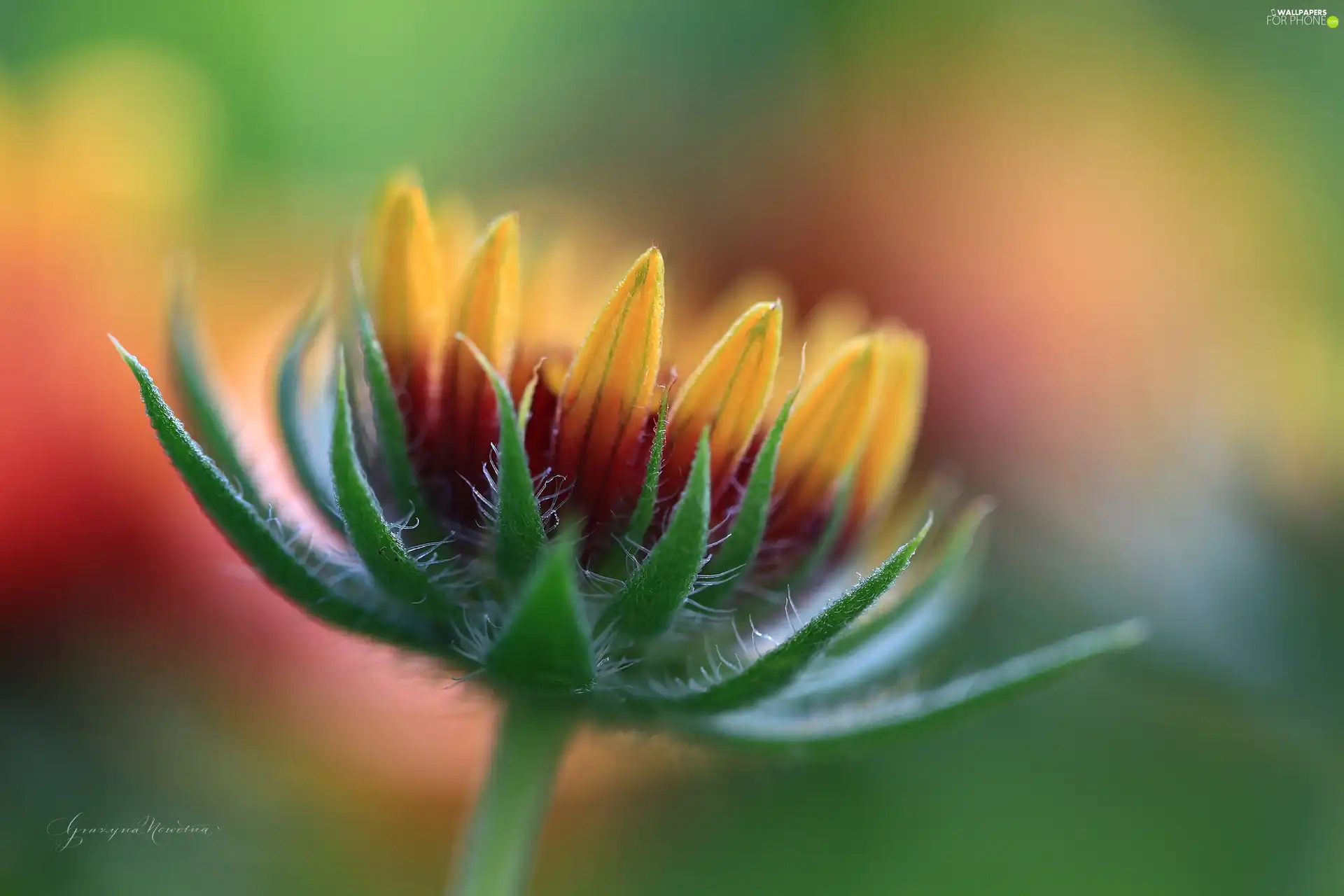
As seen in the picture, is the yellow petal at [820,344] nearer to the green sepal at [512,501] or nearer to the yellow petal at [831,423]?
the yellow petal at [831,423]

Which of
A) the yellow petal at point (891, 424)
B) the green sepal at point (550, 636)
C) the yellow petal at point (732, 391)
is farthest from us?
the yellow petal at point (891, 424)

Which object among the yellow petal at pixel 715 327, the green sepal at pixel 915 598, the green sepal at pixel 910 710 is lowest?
the green sepal at pixel 910 710

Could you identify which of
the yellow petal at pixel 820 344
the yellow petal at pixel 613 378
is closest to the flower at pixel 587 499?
the yellow petal at pixel 613 378

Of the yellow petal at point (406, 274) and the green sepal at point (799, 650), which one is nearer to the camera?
the green sepal at point (799, 650)

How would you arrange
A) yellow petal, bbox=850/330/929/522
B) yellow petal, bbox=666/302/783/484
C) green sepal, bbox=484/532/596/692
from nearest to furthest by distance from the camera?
green sepal, bbox=484/532/596/692 → yellow petal, bbox=666/302/783/484 → yellow petal, bbox=850/330/929/522

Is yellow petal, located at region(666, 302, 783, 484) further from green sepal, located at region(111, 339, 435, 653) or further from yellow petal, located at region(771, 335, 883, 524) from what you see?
green sepal, located at region(111, 339, 435, 653)

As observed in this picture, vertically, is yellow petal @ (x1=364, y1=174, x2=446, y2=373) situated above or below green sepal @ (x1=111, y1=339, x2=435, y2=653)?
above

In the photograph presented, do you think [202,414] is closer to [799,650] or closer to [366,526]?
[366,526]

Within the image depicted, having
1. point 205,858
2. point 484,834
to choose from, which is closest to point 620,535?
point 484,834

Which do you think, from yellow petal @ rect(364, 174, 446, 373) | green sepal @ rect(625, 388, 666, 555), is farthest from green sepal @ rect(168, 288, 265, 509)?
green sepal @ rect(625, 388, 666, 555)
